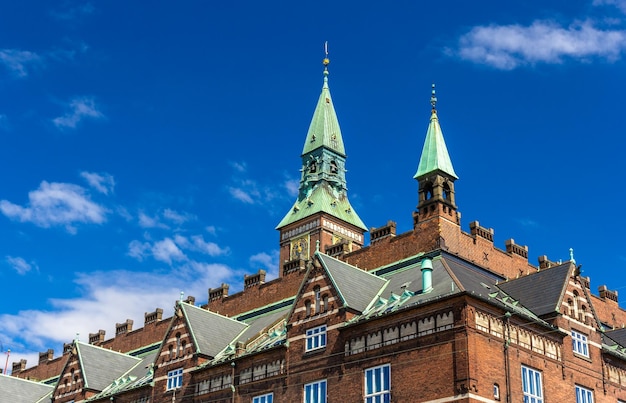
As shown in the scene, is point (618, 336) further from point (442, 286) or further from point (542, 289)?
point (442, 286)

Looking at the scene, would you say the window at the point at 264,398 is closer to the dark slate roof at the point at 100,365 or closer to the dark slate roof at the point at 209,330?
the dark slate roof at the point at 209,330

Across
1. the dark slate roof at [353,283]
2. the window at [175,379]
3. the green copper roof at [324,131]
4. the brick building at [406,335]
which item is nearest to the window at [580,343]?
the brick building at [406,335]

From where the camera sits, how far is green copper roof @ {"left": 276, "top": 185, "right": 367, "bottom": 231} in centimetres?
9338

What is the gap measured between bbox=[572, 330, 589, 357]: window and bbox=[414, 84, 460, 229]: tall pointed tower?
1381cm

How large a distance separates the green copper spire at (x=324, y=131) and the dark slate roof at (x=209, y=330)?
3170 centimetres

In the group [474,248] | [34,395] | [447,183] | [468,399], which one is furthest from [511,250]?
[34,395]

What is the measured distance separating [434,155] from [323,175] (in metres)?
32.6

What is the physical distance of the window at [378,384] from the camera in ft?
160

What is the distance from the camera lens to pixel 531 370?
4928 centimetres

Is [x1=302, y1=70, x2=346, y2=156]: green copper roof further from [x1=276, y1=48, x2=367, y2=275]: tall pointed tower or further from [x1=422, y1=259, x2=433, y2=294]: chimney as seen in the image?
[x1=422, y1=259, x2=433, y2=294]: chimney

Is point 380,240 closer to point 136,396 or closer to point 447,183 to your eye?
point 447,183

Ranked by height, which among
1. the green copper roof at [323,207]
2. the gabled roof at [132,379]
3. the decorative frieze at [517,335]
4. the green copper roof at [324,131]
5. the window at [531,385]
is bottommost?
the window at [531,385]

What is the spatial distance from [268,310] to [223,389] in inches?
559

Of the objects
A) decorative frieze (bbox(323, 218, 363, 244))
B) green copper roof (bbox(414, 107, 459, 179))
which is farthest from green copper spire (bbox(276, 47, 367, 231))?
green copper roof (bbox(414, 107, 459, 179))
